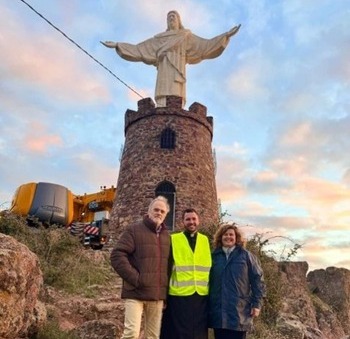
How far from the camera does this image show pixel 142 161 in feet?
49.6

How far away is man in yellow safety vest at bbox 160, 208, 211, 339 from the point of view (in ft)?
13.8

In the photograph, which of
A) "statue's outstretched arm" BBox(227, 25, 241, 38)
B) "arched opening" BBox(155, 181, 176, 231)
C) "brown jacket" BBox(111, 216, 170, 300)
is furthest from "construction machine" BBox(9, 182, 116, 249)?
"brown jacket" BBox(111, 216, 170, 300)

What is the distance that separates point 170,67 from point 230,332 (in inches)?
525

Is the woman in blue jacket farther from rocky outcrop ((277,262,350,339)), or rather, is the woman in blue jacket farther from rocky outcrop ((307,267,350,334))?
rocky outcrop ((307,267,350,334))

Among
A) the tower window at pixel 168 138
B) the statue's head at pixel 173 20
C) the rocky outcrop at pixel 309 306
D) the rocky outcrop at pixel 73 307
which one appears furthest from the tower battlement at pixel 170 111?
the rocky outcrop at pixel 309 306

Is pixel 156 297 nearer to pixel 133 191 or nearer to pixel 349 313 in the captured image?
pixel 133 191

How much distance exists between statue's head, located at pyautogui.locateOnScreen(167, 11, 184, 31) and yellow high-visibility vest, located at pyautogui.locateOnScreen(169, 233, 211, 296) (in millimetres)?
13973

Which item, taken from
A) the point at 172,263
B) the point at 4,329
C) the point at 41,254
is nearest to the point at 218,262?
the point at 172,263

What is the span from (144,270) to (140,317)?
472 millimetres

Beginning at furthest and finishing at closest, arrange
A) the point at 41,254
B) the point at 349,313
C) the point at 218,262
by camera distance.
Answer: the point at 349,313, the point at 41,254, the point at 218,262

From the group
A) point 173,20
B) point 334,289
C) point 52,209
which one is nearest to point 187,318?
point 52,209

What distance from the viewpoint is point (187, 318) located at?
4203 millimetres

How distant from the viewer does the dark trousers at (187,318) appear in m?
4.18

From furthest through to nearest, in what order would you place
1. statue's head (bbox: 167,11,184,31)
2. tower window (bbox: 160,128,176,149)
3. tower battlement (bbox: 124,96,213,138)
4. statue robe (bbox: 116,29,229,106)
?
statue's head (bbox: 167,11,184,31) → statue robe (bbox: 116,29,229,106) → tower battlement (bbox: 124,96,213,138) → tower window (bbox: 160,128,176,149)
